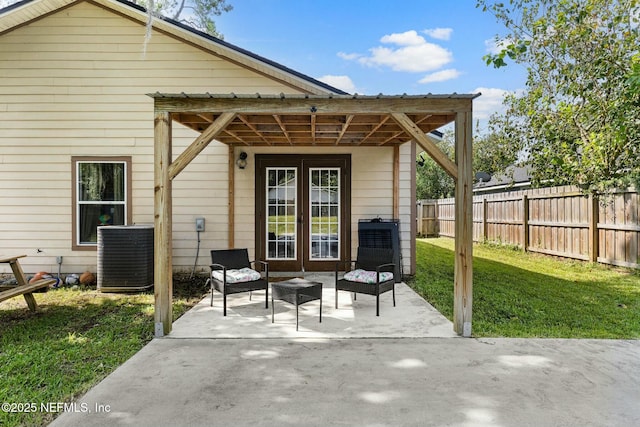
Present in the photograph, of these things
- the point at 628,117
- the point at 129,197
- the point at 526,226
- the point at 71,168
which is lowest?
the point at 526,226

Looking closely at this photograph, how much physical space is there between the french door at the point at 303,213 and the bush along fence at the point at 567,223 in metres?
5.40

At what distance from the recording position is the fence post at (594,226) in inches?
329

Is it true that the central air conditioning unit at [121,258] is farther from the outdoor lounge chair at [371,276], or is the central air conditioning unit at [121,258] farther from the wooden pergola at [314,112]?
the outdoor lounge chair at [371,276]

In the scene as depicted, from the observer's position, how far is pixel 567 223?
9195 millimetres

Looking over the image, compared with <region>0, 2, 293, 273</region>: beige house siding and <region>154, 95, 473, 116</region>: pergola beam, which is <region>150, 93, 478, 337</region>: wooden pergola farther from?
<region>0, 2, 293, 273</region>: beige house siding

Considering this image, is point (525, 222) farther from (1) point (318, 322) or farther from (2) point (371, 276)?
(1) point (318, 322)

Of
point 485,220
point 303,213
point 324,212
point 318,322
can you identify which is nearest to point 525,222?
point 485,220

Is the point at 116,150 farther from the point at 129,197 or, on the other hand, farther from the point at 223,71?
the point at 223,71

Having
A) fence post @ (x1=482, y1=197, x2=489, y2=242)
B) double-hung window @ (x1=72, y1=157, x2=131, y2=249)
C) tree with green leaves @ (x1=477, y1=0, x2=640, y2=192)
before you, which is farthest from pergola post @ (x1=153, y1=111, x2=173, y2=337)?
fence post @ (x1=482, y1=197, x2=489, y2=242)

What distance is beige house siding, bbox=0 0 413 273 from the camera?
23.6ft

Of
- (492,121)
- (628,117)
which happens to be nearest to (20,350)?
(628,117)

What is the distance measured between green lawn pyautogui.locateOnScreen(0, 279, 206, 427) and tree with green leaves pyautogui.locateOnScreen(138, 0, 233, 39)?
1080cm

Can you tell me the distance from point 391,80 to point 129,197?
2831 centimetres

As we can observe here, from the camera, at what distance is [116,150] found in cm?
732
